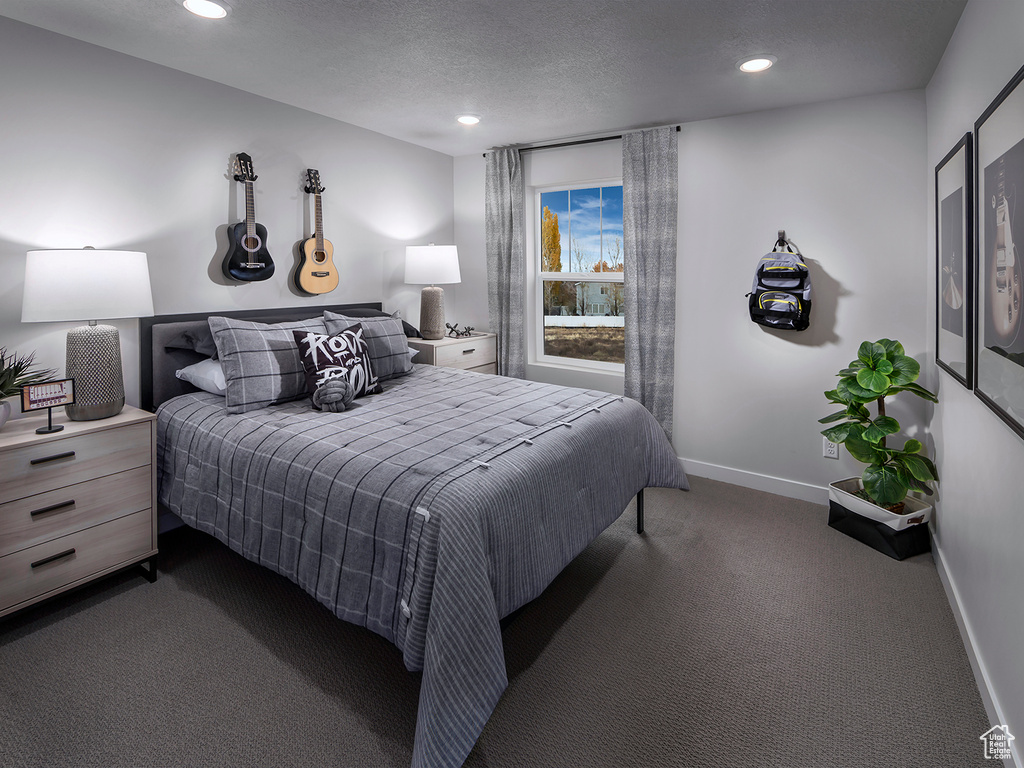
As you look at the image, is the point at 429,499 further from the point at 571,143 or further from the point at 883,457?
the point at 571,143

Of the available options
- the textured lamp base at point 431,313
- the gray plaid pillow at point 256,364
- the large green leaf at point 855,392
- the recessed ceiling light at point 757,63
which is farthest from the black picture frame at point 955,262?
the textured lamp base at point 431,313

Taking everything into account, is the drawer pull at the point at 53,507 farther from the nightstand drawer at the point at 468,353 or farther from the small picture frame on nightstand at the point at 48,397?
the nightstand drawer at the point at 468,353

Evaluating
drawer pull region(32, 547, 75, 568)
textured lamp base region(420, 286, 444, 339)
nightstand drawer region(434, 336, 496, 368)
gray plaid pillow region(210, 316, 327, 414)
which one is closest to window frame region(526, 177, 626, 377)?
nightstand drawer region(434, 336, 496, 368)

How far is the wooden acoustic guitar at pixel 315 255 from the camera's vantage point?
3.52m

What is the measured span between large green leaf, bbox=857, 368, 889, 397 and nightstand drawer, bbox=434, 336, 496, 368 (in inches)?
101

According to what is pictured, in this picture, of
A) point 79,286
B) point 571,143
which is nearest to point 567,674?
point 79,286

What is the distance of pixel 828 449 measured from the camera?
3381 mm

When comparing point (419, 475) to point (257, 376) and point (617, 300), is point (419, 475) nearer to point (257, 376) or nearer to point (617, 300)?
point (257, 376)

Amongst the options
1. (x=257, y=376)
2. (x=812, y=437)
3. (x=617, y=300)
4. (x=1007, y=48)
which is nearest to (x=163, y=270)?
(x=257, y=376)

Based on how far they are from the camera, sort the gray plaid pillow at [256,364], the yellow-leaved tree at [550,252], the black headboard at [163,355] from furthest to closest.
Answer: the yellow-leaved tree at [550,252] → the black headboard at [163,355] → the gray plaid pillow at [256,364]

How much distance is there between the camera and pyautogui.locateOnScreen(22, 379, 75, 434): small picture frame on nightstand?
2070mm

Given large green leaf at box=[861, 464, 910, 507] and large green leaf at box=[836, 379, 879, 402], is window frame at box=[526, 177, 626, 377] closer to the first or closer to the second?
large green leaf at box=[836, 379, 879, 402]

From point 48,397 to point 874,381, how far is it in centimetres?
360

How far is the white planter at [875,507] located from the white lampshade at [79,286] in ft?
11.5
